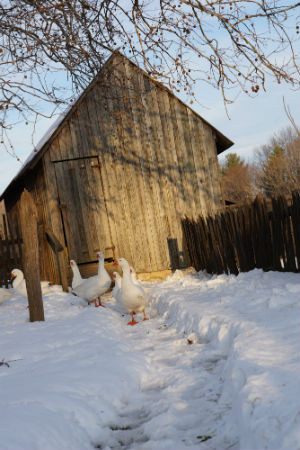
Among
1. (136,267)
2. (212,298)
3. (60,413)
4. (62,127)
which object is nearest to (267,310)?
(212,298)

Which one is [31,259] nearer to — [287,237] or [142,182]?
[287,237]

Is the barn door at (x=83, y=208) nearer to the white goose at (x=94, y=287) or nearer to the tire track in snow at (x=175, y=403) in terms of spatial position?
the white goose at (x=94, y=287)

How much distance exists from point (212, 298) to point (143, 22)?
4.45 m

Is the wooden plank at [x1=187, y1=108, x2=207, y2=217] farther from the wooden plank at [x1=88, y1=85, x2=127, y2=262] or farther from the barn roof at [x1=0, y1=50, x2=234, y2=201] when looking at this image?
the wooden plank at [x1=88, y1=85, x2=127, y2=262]

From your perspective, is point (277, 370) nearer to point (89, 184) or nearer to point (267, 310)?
point (267, 310)

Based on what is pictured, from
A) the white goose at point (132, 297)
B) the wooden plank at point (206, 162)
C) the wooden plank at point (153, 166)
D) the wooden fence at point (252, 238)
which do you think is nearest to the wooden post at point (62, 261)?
the wooden plank at point (153, 166)

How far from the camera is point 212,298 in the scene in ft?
24.4

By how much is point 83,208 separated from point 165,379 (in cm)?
832

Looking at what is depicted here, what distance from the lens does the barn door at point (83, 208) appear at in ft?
39.8

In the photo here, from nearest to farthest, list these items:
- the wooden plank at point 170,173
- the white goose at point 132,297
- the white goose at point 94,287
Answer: the white goose at point 132,297 < the white goose at point 94,287 < the wooden plank at point 170,173

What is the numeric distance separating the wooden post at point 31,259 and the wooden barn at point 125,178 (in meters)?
4.07

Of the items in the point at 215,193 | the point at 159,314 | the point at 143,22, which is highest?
the point at 143,22

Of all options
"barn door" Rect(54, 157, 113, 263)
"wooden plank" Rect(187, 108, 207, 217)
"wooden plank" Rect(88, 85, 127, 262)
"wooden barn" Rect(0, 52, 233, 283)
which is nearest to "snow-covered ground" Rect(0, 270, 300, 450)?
"barn door" Rect(54, 157, 113, 263)

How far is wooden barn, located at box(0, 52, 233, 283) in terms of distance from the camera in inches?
478
